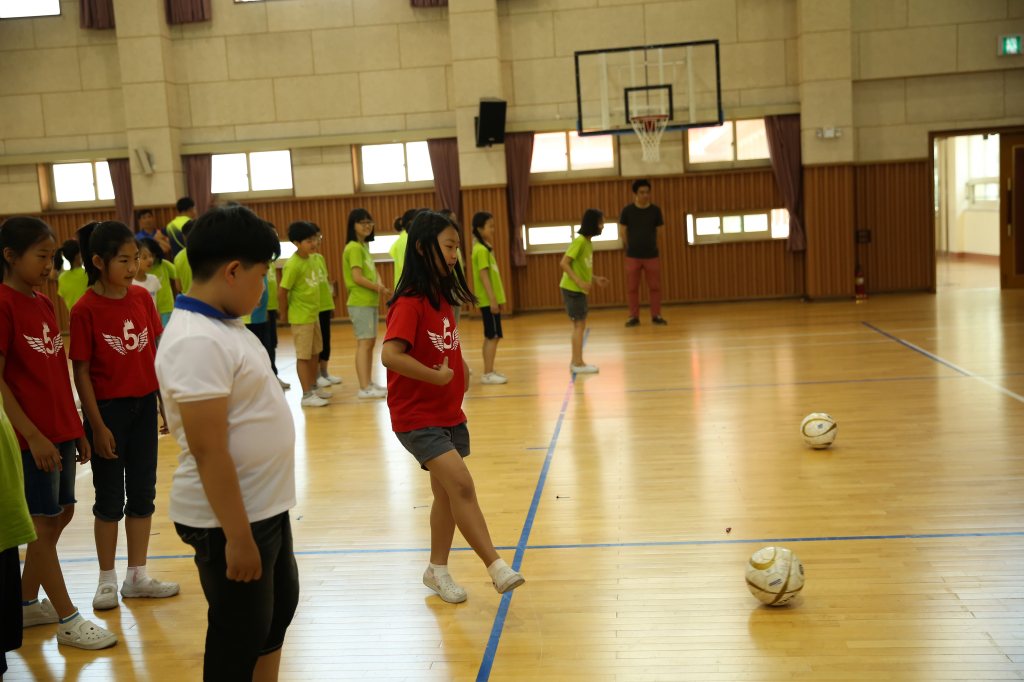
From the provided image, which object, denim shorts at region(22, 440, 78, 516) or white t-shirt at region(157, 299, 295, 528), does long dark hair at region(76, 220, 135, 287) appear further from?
white t-shirt at region(157, 299, 295, 528)

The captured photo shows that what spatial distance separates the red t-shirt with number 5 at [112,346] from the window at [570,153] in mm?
10322

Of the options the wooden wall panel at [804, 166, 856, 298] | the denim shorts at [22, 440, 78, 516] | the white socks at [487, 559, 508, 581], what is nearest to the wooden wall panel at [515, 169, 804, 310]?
the wooden wall panel at [804, 166, 856, 298]

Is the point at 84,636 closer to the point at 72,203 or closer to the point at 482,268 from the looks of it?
the point at 482,268

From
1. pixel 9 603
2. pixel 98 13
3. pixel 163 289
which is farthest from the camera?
pixel 98 13

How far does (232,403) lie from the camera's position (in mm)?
1824

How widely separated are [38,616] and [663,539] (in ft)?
8.45

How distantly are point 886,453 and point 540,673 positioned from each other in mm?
3079

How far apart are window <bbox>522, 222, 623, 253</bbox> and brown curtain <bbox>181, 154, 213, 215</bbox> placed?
5.04 m

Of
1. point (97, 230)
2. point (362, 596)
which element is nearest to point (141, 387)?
point (97, 230)

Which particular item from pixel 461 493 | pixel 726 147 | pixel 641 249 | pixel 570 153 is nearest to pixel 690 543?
pixel 461 493

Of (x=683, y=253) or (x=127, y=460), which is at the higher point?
(x=683, y=253)

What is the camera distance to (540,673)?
2.70 metres

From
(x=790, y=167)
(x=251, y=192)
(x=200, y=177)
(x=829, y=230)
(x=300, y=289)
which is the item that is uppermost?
(x=200, y=177)

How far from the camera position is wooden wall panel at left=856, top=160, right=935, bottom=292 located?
12.6 meters
